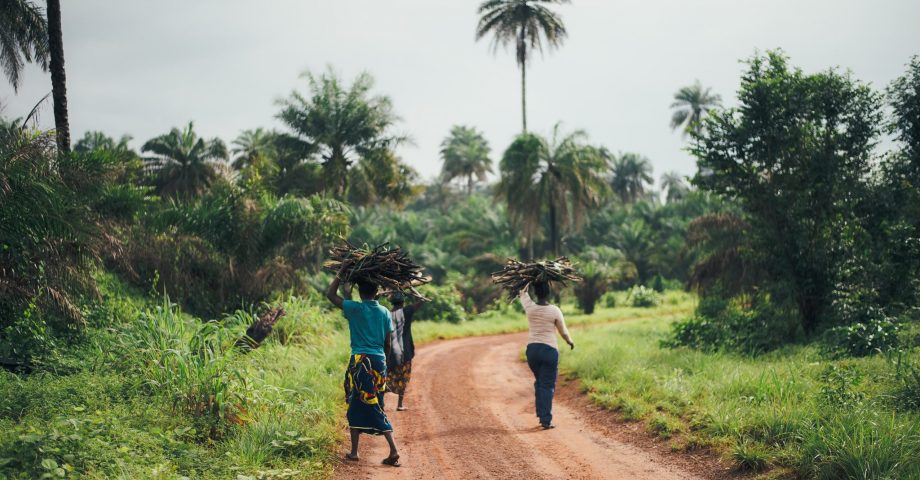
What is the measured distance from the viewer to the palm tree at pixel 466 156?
5678 cm

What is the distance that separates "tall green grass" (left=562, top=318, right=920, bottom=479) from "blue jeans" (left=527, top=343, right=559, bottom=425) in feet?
3.59

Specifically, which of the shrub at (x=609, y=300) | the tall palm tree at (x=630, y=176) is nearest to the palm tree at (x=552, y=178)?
the shrub at (x=609, y=300)

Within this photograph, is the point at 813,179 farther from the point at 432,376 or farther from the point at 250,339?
the point at 250,339

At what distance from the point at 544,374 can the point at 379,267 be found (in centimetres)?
269

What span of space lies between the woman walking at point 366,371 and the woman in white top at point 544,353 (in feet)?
7.45

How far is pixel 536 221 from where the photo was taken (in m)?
30.9

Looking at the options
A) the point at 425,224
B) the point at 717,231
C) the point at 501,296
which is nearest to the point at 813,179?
the point at 717,231

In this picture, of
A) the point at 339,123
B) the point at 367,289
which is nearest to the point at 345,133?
the point at 339,123

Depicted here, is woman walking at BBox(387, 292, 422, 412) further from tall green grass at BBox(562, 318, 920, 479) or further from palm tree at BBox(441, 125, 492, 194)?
palm tree at BBox(441, 125, 492, 194)

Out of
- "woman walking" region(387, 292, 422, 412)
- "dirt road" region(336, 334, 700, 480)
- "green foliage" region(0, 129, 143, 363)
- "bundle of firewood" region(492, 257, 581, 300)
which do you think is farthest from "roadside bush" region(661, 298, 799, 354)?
"green foliage" region(0, 129, 143, 363)

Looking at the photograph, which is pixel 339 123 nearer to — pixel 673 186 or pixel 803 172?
pixel 803 172

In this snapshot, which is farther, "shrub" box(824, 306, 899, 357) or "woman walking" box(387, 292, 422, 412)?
"shrub" box(824, 306, 899, 357)

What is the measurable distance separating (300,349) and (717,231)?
450 inches

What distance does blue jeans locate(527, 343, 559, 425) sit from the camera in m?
7.87
